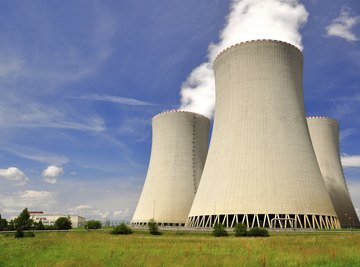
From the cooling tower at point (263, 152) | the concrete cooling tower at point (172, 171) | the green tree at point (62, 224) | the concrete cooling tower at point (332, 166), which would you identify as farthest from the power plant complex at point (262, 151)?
the green tree at point (62, 224)

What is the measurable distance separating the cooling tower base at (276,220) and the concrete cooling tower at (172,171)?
38.8 feet

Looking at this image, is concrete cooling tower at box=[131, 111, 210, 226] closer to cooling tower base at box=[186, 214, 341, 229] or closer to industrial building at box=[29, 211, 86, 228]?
cooling tower base at box=[186, 214, 341, 229]

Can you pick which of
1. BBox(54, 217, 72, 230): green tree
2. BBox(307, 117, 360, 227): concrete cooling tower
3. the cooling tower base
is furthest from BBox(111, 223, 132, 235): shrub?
BBox(307, 117, 360, 227): concrete cooling tower

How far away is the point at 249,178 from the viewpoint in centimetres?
2955

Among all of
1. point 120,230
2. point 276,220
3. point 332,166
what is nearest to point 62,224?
point 120,230

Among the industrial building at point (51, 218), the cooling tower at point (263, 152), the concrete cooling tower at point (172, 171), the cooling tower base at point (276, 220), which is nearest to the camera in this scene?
the cooling tower at point (263, 152)

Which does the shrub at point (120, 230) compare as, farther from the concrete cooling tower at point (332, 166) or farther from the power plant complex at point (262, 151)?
the concrete cooling tower at point (332, 166)

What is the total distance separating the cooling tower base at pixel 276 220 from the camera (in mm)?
29469

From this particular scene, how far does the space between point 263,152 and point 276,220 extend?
17.5ft

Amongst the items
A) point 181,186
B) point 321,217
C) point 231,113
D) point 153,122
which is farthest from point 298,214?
point 153,122

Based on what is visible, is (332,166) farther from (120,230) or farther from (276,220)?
(120,230)

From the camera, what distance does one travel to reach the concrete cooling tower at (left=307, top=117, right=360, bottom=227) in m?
46.8

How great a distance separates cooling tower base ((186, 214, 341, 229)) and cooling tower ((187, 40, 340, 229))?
2.9 inches

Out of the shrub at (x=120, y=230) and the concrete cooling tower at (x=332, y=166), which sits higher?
the concrete cooling tower at (x=332, y=166)
